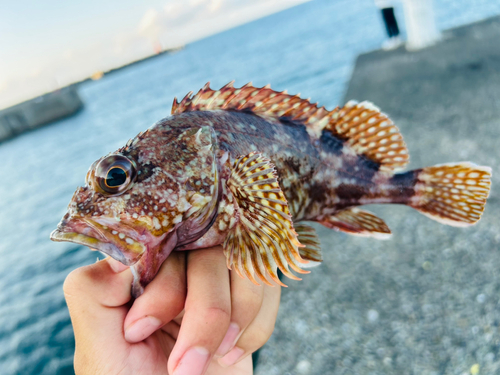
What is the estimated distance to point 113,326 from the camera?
170 centimetres

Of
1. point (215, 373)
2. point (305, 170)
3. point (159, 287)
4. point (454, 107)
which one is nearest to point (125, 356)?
point (159, 287)

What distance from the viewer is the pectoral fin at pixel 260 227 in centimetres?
181

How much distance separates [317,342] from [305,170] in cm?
330

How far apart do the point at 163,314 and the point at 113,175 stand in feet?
2.41

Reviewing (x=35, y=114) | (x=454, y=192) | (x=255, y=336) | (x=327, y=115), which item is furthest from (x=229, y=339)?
(x=35, y=114)

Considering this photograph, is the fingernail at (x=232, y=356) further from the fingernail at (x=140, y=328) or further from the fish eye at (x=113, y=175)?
the fish eye at (x=113, y=175)

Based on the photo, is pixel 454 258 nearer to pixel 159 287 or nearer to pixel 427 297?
pixel 427 297

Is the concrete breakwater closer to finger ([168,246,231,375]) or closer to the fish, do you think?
the fish

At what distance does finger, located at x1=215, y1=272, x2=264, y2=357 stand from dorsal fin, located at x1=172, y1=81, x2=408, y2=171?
1133mm

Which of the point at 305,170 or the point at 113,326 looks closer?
the point at 113,326

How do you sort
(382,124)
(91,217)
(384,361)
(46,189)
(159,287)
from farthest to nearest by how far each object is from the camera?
(46,189)
(384,361)
(382,124)
(159,287)
(91,217)

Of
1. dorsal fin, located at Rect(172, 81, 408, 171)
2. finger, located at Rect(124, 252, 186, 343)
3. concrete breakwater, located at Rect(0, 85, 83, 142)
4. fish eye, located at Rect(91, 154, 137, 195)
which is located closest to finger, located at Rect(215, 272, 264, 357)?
finger, located at Rect(124, 252, 186, 343)

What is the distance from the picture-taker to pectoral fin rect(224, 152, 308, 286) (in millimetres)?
1806

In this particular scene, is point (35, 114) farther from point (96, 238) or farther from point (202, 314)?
point (202, 314)
